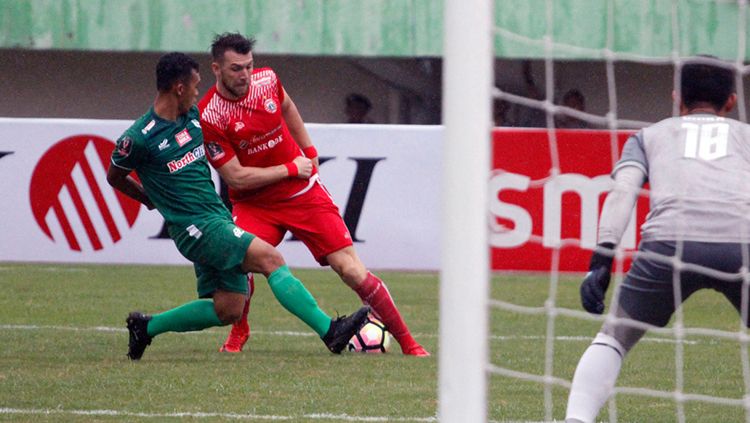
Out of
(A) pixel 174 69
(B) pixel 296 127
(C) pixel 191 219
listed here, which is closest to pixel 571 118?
(B) pixel 296 127

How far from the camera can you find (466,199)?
3445 millimetres

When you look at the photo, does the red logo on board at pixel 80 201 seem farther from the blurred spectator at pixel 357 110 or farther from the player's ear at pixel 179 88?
the blurred spectator at pixel 357 110

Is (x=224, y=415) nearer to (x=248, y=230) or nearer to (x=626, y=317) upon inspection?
(x=626, y=317)

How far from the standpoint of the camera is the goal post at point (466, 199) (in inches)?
135

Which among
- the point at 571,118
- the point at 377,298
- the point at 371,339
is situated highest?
the point at 377,298

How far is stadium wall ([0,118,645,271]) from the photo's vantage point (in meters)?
11.8

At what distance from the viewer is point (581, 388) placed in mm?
4699

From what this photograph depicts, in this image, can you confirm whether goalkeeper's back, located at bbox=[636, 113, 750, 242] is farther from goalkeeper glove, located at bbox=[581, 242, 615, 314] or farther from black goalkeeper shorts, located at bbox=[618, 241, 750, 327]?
goalkeeper glove, located at bbox=[581, 242, 615, 314]

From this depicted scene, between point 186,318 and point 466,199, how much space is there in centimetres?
414

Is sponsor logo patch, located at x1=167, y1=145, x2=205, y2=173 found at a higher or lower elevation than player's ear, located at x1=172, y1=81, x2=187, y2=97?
lower

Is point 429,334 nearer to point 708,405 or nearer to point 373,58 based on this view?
point 708,405

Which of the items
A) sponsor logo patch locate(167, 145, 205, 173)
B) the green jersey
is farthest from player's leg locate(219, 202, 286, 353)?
sponsor logo patch locate(167, 145, 205, 173)

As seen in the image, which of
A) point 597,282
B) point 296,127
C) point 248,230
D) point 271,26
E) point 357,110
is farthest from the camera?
point 271,26

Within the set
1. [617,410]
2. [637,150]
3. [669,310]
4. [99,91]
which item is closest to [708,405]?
[617,410]
